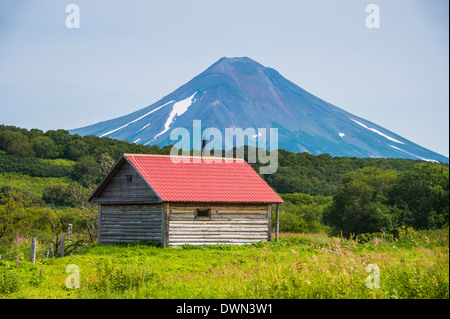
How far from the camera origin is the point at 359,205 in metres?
40.4

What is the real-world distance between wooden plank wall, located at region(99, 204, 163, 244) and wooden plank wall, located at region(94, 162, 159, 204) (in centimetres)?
37

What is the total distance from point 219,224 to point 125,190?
507 cm

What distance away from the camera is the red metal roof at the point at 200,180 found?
90.2 ft

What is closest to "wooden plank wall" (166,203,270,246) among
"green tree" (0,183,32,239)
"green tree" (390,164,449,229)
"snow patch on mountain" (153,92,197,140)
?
"green tree" (390,164,449,229)

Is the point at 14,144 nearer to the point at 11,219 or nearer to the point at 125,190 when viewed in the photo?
the point at 11,219

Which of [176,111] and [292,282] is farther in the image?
[176,111]

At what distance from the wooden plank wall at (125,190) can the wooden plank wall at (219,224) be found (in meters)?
1.49

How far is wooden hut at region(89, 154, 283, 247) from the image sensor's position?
27.2 m

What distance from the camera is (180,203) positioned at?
2722 centimetres

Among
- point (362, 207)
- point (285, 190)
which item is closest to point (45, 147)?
point (285, 190)

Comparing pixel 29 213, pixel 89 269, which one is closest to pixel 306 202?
pixel 29 213

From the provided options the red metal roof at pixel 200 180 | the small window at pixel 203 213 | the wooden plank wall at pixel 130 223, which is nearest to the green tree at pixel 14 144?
the wooden plank wall at pixel 130 223

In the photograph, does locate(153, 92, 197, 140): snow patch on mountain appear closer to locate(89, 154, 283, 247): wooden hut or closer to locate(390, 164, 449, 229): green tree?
locate(390, 164, 449, 229): green tree
